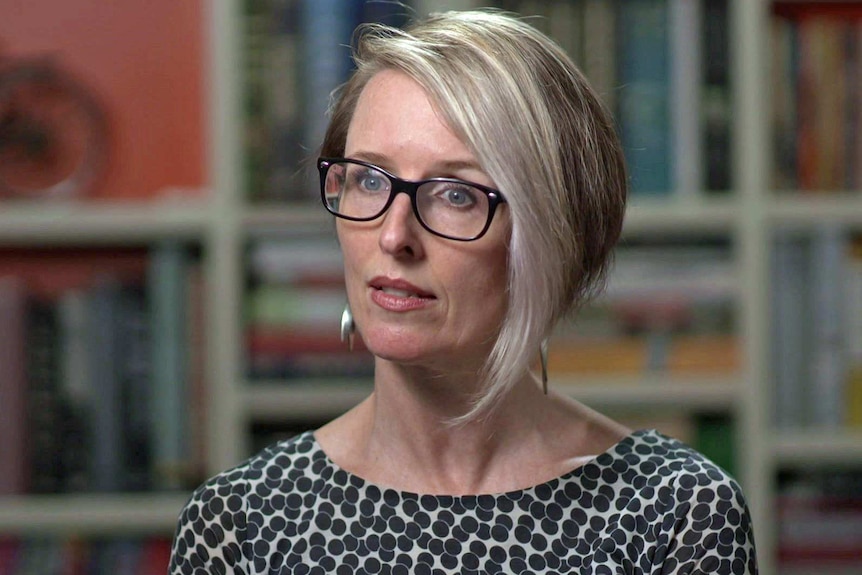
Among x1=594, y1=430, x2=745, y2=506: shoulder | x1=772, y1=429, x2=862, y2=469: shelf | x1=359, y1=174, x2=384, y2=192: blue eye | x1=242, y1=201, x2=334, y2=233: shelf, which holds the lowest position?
x1=772, y1=429, x2=862, y2=469: shelf

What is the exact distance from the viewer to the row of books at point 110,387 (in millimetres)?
2008

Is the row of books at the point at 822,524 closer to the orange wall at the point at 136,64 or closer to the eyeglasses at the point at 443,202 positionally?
the orange wall at the point at 136,64

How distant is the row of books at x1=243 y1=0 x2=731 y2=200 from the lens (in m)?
1.96

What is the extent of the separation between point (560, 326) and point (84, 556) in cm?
88

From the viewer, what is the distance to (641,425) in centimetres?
202

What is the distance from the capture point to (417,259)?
3.20 ft

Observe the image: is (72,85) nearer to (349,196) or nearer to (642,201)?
(642,201)

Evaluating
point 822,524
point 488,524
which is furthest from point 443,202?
point 822,524

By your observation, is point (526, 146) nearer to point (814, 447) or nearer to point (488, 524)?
point (488, 524)

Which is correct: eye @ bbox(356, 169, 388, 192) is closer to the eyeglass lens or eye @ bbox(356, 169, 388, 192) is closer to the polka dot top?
the eyeglass lens

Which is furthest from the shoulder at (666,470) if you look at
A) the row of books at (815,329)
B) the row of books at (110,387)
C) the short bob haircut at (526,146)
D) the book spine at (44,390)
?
the book spine at (44,390)

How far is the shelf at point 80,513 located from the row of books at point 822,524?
101 cm

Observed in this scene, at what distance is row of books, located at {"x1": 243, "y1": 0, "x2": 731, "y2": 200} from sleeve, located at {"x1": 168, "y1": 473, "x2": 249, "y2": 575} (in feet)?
3.04

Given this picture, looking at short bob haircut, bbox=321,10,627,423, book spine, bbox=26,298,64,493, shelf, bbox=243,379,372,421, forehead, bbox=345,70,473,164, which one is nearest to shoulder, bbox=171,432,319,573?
short bob haircut, bbox=321,10,627,423
